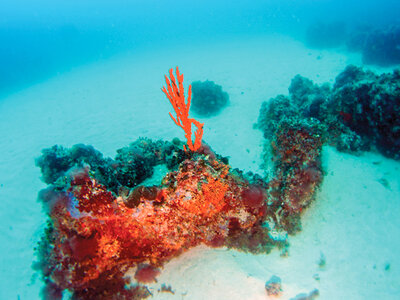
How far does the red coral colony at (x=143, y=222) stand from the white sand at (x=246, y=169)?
0.50m

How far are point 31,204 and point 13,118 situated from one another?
13851 mm

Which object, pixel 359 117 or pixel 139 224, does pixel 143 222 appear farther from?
pixel 359 117

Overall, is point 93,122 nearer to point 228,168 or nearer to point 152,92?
point 152,92

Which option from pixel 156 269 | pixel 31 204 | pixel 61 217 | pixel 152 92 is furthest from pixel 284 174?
pixel 152 92

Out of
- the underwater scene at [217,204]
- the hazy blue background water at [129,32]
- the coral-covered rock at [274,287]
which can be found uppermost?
the hazy blue background water at [129,32]

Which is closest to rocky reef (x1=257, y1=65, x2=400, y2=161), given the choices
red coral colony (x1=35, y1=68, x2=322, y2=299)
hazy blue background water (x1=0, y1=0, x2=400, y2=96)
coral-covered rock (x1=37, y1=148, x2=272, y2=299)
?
red coral colony (x1=35, y1=68, x2=322, y2=299)

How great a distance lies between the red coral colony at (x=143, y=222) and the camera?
3.34 m

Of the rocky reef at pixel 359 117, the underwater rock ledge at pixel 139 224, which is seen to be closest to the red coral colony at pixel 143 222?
the underwater rock ledge at pixel 139 224

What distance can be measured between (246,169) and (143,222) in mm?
4707

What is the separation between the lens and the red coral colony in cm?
334

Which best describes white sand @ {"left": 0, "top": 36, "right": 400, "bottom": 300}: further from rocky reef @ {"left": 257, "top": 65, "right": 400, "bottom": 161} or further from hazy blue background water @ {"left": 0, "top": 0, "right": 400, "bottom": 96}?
hazy blue background water @ {"left": 0, "top": 0, "right": 400, "bottom": 96}

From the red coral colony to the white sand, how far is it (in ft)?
1.63

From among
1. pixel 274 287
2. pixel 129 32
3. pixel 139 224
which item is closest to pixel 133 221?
pixel 139 224

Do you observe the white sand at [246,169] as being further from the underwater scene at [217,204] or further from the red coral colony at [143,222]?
the red coral colony at [143,222]
